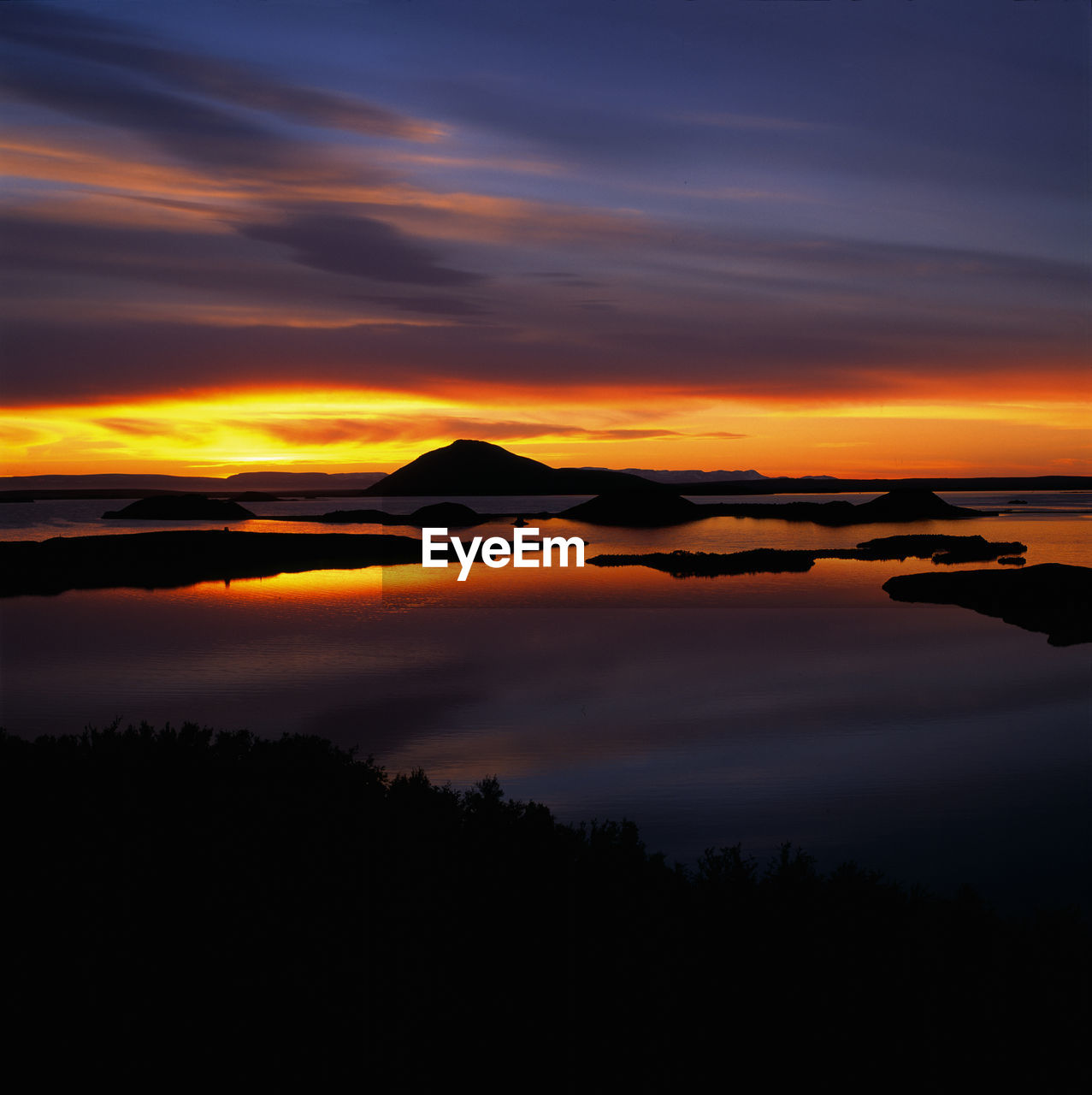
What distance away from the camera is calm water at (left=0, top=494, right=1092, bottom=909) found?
1753 cm

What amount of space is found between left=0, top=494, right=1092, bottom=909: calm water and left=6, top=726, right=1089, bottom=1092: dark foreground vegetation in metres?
5.28

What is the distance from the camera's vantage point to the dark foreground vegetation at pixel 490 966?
27.2 feet

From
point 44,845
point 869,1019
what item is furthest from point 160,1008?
point 869,1019

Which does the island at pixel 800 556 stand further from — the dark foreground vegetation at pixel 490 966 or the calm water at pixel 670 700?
the dark foreground vegetation at pixel 490 966

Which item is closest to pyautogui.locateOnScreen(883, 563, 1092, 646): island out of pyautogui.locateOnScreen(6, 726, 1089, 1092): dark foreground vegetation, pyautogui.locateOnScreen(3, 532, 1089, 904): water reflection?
pyautogui.locateOnScreen(3, 532, 1089, 904): water reflection

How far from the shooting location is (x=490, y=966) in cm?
952

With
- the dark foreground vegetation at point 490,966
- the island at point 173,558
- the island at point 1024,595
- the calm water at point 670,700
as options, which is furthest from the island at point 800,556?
the dark foreground vegetation at point 490,966

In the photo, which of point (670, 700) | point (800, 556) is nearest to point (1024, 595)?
point (800, 556)

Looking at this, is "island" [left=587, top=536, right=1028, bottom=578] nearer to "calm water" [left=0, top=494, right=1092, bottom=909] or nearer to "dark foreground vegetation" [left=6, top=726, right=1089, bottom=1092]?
"calm water" [left=0, top=494, right=1092, bottom=909]

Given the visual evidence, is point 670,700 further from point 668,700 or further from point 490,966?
point 490,966

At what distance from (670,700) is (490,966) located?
1927 cm

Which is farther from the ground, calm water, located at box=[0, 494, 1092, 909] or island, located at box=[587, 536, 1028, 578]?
island, located at box=[587, 536, 1028, 578]

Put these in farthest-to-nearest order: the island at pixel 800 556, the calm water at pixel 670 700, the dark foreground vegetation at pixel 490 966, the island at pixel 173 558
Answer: the island at pixel 800 556 → the island at pixel 173 558 → the calm water at pixel 670 700 → the dark foreground vegetation at pixel 490 966

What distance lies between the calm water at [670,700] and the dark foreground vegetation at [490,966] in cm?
528
